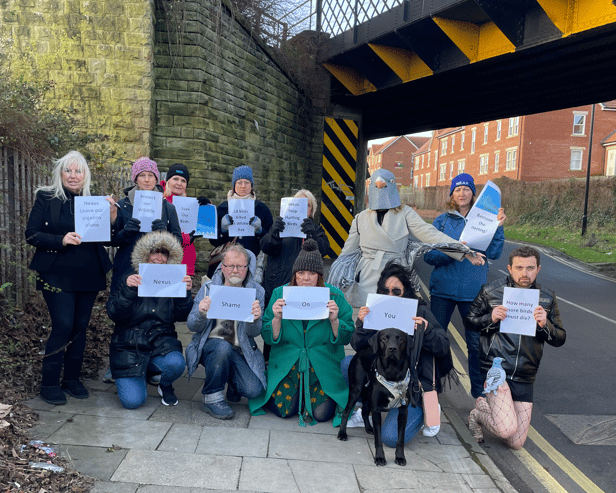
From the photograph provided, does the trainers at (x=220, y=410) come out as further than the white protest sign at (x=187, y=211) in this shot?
No

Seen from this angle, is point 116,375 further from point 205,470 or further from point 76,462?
point 205,470

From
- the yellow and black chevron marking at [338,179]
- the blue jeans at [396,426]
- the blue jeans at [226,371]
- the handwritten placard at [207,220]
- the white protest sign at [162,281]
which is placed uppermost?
the yellow and black chevron marking at [338,179]

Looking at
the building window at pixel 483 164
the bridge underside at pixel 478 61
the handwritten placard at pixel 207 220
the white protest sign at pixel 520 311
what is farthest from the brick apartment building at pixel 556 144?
the white protest sign at pixel 520 311

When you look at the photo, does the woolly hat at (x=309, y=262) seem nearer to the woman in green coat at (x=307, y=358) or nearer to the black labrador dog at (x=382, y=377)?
the woman in green coat at (x=307, y=358)

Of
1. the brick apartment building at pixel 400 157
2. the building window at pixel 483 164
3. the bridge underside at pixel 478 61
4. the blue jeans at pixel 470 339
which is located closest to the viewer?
the blue jeans at pixel 470 339

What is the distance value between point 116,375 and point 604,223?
2847 centimetres

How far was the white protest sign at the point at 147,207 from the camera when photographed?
191 inches

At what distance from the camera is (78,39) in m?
8.66

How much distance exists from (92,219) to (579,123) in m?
45.7

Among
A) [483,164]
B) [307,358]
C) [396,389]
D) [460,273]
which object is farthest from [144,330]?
[483,164]

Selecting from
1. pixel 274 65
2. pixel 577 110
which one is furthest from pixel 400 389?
pixel 577 110

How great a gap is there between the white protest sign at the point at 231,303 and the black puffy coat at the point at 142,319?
50 centimetres

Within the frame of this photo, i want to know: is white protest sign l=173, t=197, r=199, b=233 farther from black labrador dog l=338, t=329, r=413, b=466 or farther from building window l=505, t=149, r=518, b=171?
building window l=505, t=149, r=518, b=171

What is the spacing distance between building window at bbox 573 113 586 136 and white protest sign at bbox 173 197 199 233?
43.5 metres
